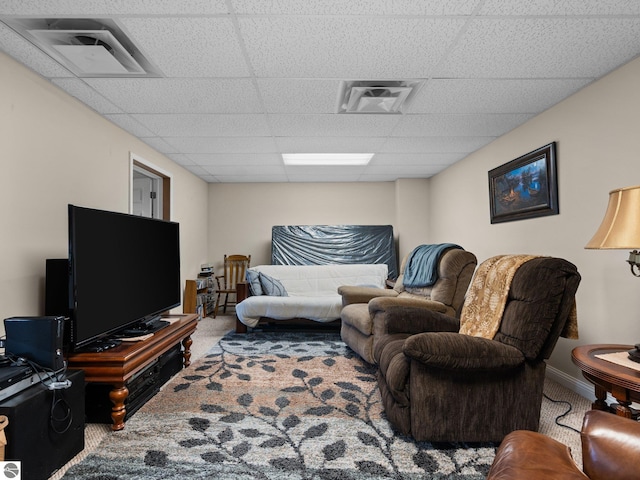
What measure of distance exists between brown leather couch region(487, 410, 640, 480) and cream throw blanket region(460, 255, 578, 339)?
1.05m

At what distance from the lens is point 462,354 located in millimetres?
1825

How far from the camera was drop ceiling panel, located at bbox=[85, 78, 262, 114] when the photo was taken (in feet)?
8.18

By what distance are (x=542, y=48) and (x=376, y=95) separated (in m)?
1.07

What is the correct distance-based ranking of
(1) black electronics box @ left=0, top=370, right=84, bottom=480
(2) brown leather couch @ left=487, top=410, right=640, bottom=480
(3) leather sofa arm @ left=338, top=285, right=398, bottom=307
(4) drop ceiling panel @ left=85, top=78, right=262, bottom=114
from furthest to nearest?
(3) leather sofa arm @ left=338, top=285, right=398, bottom=307 < (4) drop ceiling panel @ left=85, top=78, right=262, bottom=114 < (1) black electronics box @ left=0, top=370, right=84, bottom=480 < (2) brown leather couch @ left=487, top=410, right=640, bottom=480

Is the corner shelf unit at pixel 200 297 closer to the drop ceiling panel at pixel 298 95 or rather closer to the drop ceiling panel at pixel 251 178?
the drop ceiling panel at pixel 251 178

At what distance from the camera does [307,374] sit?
304 centimetres

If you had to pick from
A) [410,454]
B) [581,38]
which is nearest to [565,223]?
[581,38]

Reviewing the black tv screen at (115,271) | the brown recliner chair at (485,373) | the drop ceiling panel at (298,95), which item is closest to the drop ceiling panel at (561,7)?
the drop ceiling panel at (298,95)

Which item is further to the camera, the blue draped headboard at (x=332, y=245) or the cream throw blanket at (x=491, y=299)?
the blue draped headboard at (x=332, y=245)

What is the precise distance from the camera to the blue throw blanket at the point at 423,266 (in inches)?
130

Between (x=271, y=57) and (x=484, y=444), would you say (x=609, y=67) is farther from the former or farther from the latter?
(x=484, y=444)

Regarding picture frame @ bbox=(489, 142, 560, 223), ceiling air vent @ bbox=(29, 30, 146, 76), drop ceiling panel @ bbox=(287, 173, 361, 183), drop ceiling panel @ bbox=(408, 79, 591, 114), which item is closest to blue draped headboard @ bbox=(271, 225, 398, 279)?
drop ceiling panel @ bbox=(287, 173, 361, 183)

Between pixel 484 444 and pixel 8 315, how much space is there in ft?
9.06

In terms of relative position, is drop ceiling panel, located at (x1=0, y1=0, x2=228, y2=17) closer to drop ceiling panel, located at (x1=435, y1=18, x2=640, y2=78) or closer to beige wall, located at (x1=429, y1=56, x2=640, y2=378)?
drop ceiling panel, located at (x1=435, y1=18, x2=640, y2=78)
